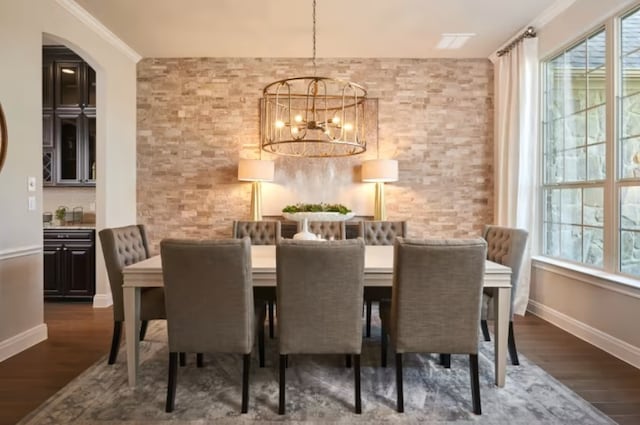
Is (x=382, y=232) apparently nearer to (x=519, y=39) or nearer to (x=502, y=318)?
(x=502, y=318)

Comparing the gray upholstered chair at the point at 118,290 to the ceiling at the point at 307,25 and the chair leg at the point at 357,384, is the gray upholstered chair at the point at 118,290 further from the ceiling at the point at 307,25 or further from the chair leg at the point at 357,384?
the ceiling at the point at 307,25

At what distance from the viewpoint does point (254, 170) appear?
4520 millimetres

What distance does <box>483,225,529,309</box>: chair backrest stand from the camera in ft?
8.95

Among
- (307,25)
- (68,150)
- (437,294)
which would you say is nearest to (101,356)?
(437,294)

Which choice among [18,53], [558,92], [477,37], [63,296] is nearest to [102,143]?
[18,53]

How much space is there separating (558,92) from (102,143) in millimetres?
5005

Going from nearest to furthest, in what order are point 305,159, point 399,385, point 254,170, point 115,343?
point 399,385, point 115,343, point 254,170, point 305,159

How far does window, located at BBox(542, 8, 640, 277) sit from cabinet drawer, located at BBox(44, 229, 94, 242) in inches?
203

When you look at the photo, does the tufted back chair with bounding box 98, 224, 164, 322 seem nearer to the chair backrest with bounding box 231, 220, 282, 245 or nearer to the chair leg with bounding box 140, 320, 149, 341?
the chair leg with bounding box 140, 320, 149, 341

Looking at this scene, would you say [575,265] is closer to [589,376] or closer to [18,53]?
[589,376]

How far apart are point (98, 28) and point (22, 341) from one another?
10.5ft

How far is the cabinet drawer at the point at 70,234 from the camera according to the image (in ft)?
14.1

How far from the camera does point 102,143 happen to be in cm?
425

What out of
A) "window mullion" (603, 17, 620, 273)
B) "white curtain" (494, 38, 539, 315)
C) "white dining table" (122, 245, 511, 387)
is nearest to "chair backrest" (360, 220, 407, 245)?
"white curtain" (494, 38, 539, 315)
